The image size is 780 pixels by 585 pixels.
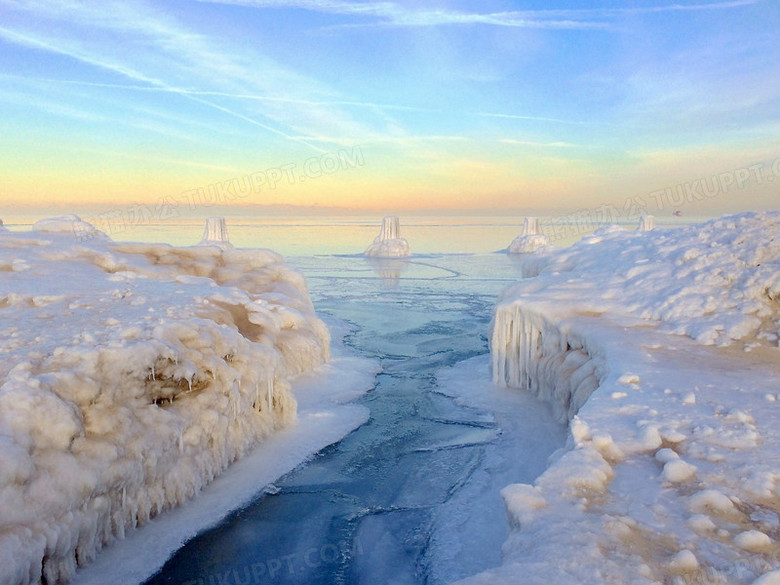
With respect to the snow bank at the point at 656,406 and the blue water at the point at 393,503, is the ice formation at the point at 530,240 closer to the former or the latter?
the snow bank at the point at 656,406

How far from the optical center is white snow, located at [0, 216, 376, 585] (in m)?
4.87

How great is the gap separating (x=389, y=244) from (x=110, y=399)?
40544 millimetres

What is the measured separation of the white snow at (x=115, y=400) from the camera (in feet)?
16.0

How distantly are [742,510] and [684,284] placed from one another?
7.41 meters

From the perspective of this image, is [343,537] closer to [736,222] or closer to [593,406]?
[593,406]

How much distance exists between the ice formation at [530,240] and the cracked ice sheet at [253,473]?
38.1m

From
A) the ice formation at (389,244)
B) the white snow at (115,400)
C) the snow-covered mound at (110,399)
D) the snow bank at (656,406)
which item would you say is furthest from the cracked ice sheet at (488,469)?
the ice formation at (389,244)

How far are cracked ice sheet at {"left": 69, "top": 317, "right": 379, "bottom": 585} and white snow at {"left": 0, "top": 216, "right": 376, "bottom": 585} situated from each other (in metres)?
0.08

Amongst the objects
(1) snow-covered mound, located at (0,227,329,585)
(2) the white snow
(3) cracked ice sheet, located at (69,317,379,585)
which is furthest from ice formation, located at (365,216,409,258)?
(1) snow-covered mound, located at (0,227,329,585)

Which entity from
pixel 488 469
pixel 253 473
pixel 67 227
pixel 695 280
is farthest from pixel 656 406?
pixel 67 227

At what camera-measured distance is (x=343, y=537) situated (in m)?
6.39

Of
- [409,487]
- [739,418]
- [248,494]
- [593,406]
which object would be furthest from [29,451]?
[739,418]

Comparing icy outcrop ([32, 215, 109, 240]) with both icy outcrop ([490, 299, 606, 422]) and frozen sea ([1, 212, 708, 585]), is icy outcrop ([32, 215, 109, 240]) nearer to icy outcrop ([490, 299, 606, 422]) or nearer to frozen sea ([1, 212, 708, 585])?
frozen sea ([1, 212, 708, 585])

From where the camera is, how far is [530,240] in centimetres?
4912
